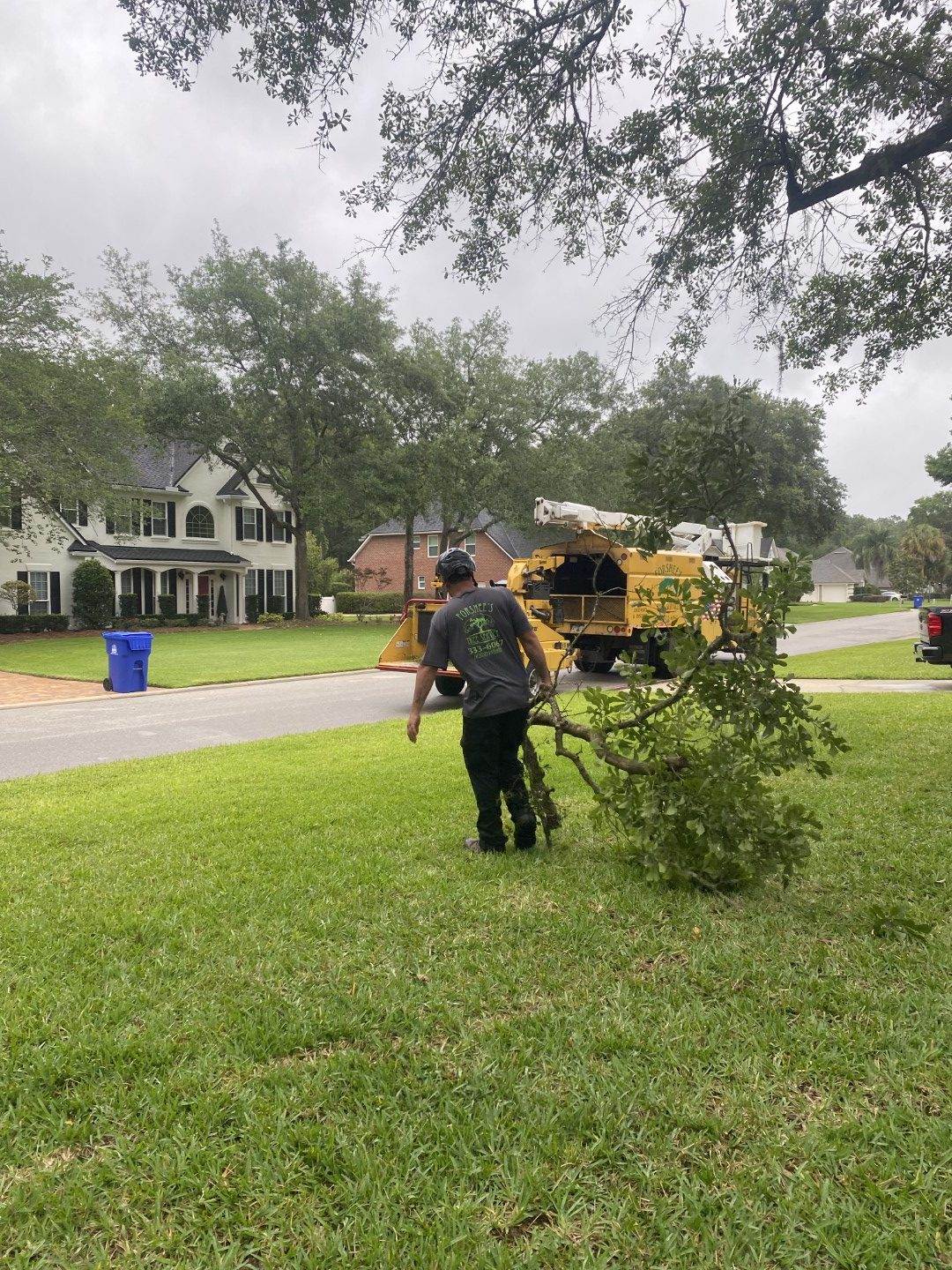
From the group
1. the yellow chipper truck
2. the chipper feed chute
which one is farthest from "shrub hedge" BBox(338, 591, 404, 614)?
the chipper feed chute

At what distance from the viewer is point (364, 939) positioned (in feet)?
12.1

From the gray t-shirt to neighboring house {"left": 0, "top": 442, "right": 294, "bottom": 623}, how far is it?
2843cm

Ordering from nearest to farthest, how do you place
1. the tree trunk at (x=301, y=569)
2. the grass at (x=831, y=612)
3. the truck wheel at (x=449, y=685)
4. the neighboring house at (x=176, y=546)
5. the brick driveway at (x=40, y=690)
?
the truck wheel at (x=449, y=685), the brick driveway at (x=40, y=690), the neighboring house at (x=176, y=546), the tree trunk at (x=301, y=569), the grass at (x=831, y=612)

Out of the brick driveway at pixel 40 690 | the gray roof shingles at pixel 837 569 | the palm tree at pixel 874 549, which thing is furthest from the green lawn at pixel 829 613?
the palm tree at pixel 874 549

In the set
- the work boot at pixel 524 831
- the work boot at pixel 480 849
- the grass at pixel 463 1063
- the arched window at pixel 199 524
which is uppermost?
the arched window at pixel 199 524

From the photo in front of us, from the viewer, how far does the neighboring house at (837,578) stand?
99.4 metres

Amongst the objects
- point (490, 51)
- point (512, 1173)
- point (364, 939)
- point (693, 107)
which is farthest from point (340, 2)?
point (512, 1173)

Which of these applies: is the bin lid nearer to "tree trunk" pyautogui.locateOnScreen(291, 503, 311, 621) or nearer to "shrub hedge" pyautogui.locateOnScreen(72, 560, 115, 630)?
"shrub hedge" pyautogui.locateOnScreen(72, 560, 115, 630)

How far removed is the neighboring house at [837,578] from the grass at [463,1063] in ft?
329

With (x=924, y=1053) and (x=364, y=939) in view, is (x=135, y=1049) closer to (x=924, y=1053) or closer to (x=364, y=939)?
(x=364, y=939)

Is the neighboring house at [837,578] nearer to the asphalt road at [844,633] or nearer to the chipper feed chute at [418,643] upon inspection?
the asphalt road at [844,633]

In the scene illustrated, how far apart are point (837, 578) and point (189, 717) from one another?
10289 cm

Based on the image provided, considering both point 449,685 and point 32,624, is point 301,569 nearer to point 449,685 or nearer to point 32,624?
point 32,624

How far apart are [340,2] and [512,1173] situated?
7693 millimetres
